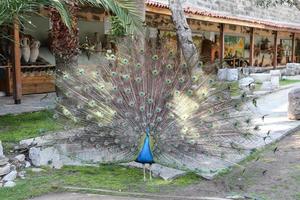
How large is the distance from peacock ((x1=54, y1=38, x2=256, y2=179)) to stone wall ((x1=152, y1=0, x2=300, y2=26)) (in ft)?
54.9

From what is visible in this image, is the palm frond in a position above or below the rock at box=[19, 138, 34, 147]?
above

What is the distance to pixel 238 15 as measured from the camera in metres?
28.8

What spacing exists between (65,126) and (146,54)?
1.34 m

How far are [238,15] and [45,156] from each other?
24581mm

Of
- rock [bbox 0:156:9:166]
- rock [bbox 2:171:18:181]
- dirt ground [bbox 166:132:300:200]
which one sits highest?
rock [bbox 0:156:9:166]

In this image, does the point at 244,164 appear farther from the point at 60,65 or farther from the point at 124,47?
the point at 60,65

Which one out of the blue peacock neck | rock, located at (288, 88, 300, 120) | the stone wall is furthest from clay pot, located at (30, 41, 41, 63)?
the stone wall

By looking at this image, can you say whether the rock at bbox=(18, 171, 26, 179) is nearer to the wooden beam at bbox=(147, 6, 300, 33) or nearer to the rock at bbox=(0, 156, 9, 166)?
the rock at bbox=(0, 156, 9, 166)

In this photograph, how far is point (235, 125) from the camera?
5.56m

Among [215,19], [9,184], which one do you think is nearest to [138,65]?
[9,184]

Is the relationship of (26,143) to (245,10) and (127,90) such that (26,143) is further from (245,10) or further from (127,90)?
(245,10)

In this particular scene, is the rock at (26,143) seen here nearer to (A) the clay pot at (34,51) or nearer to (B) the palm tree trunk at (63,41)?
(B) the palm tree trunk at (63,41)

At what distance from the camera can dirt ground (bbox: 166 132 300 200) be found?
207 inches

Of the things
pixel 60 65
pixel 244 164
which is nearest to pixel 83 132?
pixel 244 164
